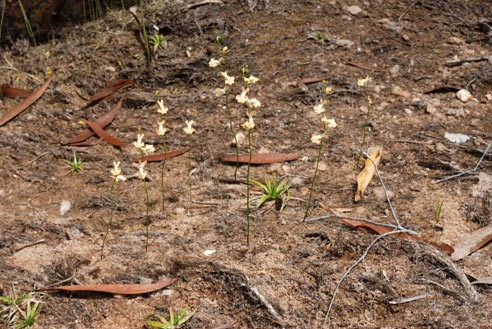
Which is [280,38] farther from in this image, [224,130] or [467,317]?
[467,317]

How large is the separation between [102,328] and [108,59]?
8.61ft

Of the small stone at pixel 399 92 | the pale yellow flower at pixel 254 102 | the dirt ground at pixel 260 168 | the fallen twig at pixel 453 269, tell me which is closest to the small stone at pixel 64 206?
the dirt ground at pixel 260 168

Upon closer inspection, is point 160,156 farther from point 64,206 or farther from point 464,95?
point 464,95

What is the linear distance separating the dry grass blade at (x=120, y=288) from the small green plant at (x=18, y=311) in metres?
0.11

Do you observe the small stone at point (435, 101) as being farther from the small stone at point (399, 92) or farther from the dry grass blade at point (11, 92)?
the dry grass blade at point (11, 92)

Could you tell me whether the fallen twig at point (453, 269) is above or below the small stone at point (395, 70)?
below

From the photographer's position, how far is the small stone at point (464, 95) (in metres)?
3.28

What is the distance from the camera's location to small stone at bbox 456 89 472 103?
328cm

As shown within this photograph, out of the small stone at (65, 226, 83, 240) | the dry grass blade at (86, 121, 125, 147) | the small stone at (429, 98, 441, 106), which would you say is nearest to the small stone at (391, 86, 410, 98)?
the small stone at (429, 98, 441, 106)

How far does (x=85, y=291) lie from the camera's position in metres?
2.10

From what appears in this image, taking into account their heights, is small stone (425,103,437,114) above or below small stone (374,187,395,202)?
above

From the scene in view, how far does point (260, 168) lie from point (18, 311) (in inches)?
62.1

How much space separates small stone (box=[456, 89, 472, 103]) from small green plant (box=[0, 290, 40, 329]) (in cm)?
304

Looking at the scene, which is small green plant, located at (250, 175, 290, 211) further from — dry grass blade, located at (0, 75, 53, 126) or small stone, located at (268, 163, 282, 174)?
dry grass blade, located at (0, 75, 53, 126)
